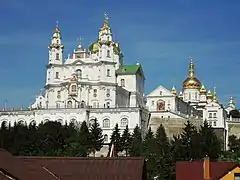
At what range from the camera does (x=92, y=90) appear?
96750 millimetres

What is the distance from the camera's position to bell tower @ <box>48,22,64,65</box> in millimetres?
102344

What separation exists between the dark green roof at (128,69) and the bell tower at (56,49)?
1143 cm

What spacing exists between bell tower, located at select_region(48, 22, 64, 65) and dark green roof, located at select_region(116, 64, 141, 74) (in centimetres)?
1143

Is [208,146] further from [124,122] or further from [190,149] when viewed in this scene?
[124,122]

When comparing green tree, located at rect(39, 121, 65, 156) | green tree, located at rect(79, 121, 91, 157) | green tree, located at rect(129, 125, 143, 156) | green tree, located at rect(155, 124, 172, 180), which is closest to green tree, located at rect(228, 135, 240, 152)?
green tree, located at rect(129, 125, 143, 156)

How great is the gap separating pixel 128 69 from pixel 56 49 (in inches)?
562

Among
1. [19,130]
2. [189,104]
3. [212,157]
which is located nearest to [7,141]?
[19,130]

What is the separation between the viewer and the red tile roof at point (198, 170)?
27.0 m

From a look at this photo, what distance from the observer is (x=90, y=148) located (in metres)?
71.9

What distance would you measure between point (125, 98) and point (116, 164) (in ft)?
270

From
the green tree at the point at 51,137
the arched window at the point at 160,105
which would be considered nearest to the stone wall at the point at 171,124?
the arched window at the point at 160,105

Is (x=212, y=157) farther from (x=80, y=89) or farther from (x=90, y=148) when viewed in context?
(x=80, y=89)

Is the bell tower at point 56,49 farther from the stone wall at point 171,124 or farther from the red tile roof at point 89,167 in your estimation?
the red tile roof at point 89,167

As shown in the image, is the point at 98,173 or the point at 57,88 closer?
the point at 98,173
